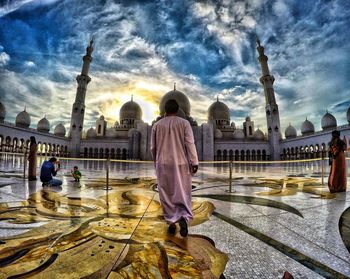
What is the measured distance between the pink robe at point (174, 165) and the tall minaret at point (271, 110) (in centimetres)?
3197

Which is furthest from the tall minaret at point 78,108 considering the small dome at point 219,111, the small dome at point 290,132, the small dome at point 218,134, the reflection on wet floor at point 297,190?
the small dome at point 290,132

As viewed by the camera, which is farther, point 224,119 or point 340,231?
point 224,119

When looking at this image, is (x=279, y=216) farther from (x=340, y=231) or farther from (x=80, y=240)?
(x=80, y=240)

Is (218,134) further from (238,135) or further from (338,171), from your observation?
(338,171)

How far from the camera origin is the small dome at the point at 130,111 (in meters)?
37.9

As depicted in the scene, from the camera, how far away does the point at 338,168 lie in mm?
3549

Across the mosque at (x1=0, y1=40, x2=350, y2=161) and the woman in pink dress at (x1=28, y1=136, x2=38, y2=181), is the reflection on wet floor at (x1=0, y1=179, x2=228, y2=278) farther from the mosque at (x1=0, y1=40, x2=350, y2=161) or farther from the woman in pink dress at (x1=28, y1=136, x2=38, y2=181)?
the mosque at (x1=0, y1=40, x2=350, y2=161)

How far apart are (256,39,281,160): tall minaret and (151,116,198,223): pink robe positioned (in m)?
32.0

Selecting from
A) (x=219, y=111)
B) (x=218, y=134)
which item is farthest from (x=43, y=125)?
(x=219, y=111)

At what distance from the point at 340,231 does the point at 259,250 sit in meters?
0.85

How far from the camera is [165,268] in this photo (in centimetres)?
110

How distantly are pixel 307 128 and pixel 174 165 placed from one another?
118 feet

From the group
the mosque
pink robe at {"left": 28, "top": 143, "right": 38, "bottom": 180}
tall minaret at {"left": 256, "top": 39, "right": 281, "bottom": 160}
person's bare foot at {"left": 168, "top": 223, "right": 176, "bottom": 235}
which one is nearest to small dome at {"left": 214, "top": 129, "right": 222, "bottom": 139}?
the mosque

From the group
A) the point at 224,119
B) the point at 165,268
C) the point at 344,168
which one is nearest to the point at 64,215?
the point at 165,268
